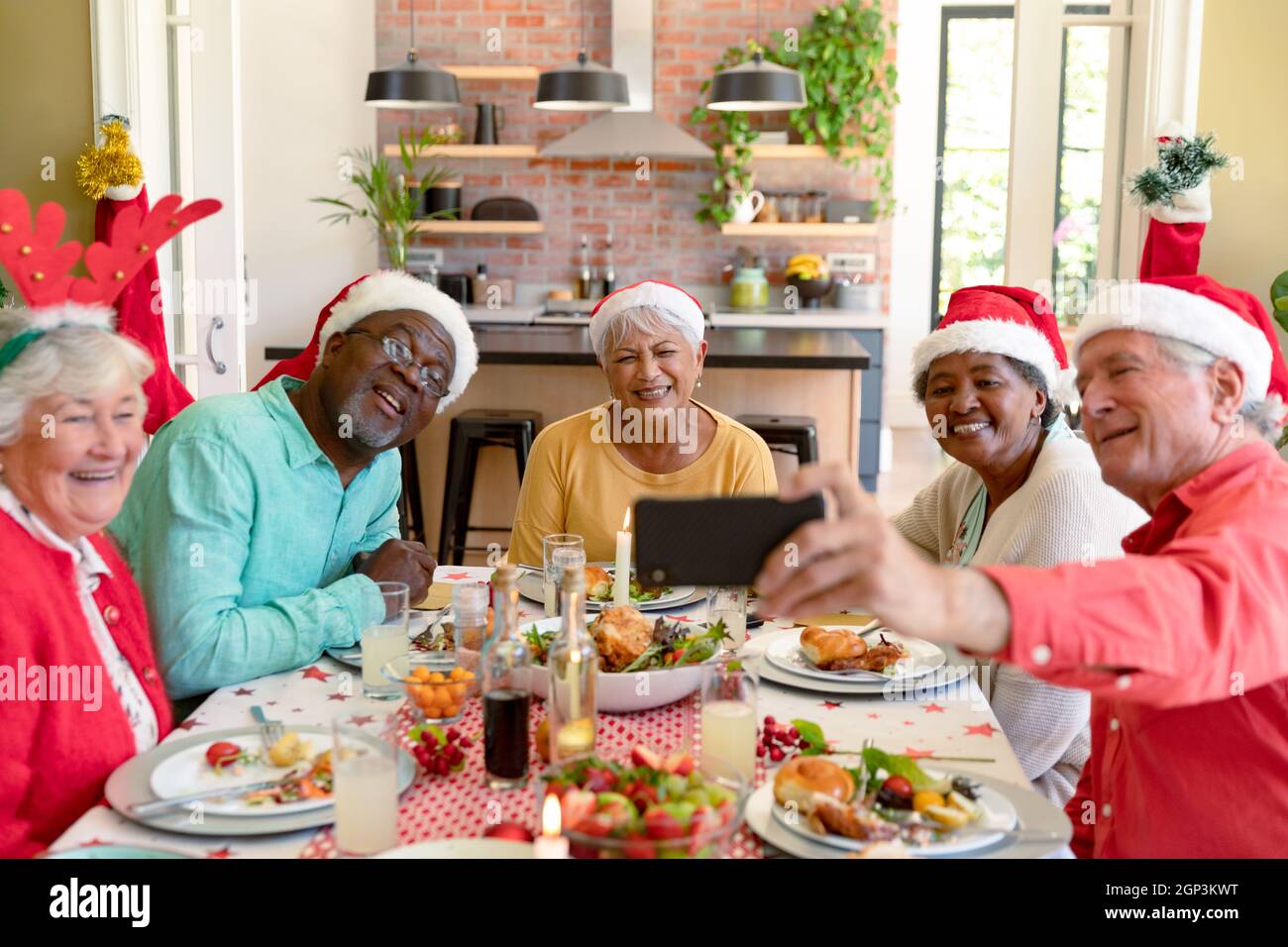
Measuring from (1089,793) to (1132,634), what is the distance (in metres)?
0.79

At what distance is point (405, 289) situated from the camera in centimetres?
225

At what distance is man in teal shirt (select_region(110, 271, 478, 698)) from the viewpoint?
1853 millimetres

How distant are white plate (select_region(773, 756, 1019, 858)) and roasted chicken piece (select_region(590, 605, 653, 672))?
1.51 ft

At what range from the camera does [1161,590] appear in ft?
3.84

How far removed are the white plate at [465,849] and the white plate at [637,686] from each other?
1.43ft

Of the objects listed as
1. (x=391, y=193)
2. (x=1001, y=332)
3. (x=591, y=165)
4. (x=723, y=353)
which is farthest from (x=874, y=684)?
(x=591, y=165)

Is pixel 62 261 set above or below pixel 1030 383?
above

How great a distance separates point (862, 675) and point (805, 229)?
223 inches

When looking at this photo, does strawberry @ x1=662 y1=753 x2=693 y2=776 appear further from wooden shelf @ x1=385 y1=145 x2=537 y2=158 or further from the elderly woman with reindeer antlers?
wooden shelf @ x1=385 y1=145 x2=537 y2=158

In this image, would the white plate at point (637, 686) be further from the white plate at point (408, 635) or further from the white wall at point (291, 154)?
the white wall at point (291, 154)

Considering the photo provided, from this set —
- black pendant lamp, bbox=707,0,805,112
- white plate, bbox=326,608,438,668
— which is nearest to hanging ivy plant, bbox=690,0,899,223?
black pendant lamp, bbox=707,0,805,112

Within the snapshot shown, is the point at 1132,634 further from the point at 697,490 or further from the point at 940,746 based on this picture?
the point at 697,490

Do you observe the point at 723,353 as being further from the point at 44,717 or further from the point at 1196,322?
the point at 44,717
